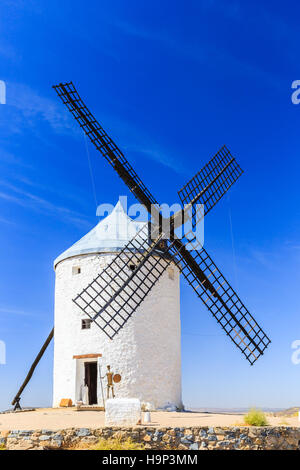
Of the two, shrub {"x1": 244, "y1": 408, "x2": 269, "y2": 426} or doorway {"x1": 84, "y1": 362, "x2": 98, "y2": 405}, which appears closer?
shrub {"x1": 244, "y1": 408, "x2": 269, "y2": 426}

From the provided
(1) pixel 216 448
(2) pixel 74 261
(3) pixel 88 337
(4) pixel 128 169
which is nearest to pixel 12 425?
(1) pixel 216 448

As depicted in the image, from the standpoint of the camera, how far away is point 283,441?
1162 cm

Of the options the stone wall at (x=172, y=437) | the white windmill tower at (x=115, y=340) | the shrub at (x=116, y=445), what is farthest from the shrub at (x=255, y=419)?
the white windmill tower at (x=115, y=340)

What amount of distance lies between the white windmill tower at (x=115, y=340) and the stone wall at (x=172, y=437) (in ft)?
18.6

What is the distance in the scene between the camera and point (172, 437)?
10898mm

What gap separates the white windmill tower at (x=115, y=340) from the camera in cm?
1673

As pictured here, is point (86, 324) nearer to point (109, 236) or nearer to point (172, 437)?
point (109, 236)

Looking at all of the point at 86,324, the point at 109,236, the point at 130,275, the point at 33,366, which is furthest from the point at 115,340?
the point at 33,366

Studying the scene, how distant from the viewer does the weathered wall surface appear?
54.9 feet

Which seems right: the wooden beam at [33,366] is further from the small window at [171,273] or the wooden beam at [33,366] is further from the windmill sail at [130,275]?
the small window at [171,273]

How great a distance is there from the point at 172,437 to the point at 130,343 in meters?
6.08

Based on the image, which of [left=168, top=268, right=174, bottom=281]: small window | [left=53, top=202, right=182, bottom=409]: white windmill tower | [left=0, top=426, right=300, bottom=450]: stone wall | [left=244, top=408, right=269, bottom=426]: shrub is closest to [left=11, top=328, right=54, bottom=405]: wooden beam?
[left=53, top=202, right=182, bottom=409]: white windmill tower

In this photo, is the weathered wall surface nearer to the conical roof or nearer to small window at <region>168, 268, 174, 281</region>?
small window at <region>168, 268, 174, 281</region>
